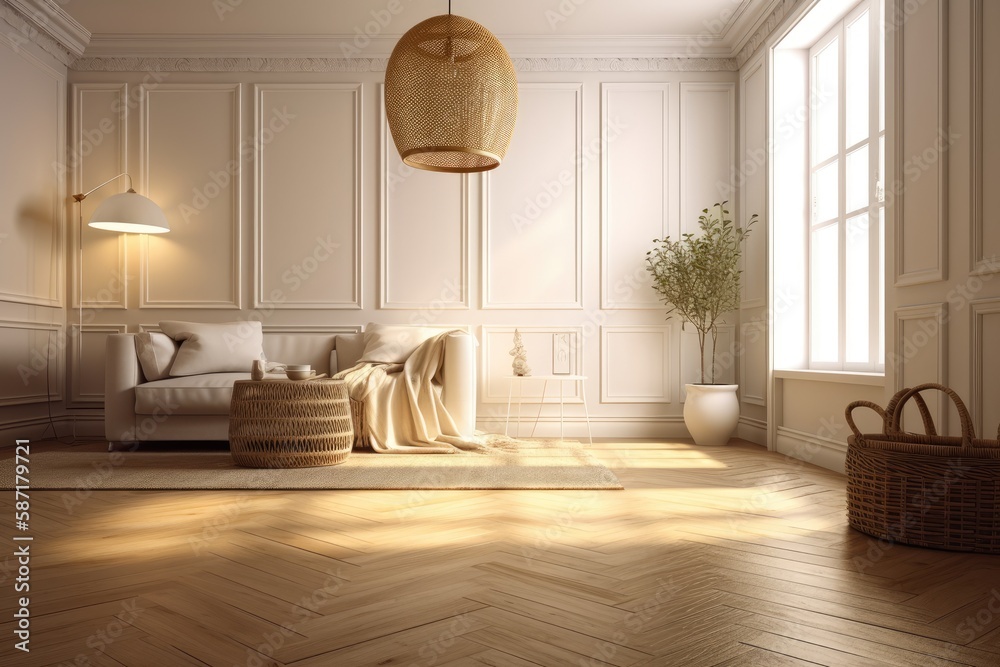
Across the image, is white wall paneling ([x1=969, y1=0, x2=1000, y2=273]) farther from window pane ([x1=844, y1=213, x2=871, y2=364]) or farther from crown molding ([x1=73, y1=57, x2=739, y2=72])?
crown molding ([x1=73, y1=57, x2=739, y2=72])

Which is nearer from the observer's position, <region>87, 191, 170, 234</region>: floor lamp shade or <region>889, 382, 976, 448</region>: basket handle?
<region>889, 382, 976, 448</region>: basket handle

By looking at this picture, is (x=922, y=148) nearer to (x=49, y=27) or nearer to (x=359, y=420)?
(x=359, y=420)

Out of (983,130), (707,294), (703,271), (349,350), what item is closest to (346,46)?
(349,350)

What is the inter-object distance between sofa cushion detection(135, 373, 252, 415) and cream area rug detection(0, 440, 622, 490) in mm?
251

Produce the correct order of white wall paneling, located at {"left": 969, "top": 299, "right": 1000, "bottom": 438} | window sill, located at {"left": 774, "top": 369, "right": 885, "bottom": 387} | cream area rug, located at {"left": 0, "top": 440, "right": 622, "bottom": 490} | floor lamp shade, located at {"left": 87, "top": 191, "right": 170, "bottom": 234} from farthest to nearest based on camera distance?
floor lamp shade, located at {"left": 87, "top": 191, "right": 170, "bottom": 234} < window sill, located at {"left": 774, "top": 369, "right": 885, "bottom": 387} < cream area rug, located at {"left": 0, "top": 440, "right": 622, "bottom": 490} < white wall paneling, located at {"left": 969, "top": 299, "right": 1000, "bottom": 438}

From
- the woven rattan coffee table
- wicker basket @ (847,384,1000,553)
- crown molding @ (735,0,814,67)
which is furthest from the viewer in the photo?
crown molding @ (735,0,814,67)

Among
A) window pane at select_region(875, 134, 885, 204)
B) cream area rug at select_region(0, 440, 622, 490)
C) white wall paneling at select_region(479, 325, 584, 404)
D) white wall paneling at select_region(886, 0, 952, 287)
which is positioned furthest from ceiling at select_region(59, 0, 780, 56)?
cream area rug at select_region(0, 440, 622, 490)

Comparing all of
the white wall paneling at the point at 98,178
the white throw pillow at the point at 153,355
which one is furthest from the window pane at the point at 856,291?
the white wall paneling at the point at 98,178

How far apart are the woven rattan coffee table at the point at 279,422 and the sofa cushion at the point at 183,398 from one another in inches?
26.5

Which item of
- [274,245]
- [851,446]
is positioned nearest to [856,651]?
[851,446]

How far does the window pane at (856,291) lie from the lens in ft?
12.1

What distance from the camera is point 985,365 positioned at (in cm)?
249

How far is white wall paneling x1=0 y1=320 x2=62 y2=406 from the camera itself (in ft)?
14.6

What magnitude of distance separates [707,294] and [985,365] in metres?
2.20
